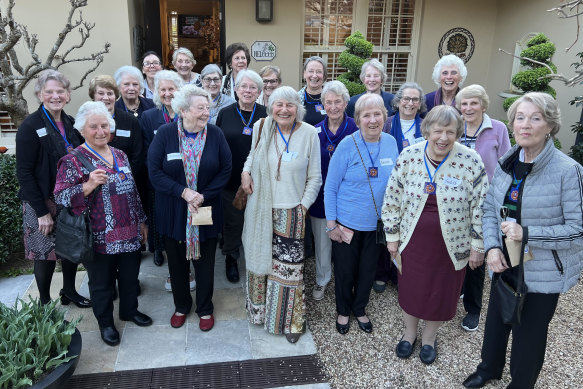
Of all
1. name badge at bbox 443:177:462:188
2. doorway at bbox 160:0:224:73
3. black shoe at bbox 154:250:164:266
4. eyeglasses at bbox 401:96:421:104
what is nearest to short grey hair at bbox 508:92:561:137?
name badge at bbox 443:177:462:188

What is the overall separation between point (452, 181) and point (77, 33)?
597 centimetres

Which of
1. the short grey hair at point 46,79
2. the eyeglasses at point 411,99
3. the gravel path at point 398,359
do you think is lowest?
the gravel path at point 398,359

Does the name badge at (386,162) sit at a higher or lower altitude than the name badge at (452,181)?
higher

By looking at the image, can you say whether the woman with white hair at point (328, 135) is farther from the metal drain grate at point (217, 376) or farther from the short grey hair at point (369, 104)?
the metal drain grate at point (217, 376)

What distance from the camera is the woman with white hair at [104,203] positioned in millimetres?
2844

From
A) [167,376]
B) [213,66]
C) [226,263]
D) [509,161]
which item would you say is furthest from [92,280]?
[509,161]

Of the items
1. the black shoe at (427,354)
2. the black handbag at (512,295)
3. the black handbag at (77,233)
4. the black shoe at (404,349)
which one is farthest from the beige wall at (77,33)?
the black handbag at (512,295)

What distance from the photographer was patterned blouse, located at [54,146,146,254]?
284 centimetres

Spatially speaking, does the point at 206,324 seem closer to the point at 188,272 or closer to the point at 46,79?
the point at 188,272

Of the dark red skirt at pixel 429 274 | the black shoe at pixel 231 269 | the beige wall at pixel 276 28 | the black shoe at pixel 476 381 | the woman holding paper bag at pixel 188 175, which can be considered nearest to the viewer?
the dark red skirt at pixel 429 274

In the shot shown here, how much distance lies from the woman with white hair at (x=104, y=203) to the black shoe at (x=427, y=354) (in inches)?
90.6

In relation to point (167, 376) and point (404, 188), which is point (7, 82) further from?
point (404, 188)

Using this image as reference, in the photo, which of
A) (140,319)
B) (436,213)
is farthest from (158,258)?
(436,213)

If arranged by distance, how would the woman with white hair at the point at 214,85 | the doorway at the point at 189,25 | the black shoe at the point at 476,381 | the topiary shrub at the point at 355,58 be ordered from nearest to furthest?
the black shoe at the point at 476,381
the woman with white hair at the point at 214,85
the topiary shrub at the point at 355,58
the doorway at the point at 189,25
